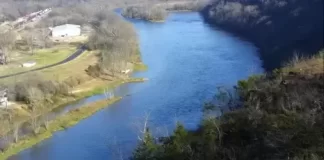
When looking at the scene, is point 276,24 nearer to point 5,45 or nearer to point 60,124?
point 5,45

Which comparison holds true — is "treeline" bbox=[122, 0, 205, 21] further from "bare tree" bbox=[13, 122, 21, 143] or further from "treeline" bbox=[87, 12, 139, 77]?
"bare tree" bbox=[13, 122, 21, 143]

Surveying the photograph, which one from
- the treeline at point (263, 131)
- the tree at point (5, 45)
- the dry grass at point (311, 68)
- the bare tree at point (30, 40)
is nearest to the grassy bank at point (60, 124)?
the treeline at point (263, 131)

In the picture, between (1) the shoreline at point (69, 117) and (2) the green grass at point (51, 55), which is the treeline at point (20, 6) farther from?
(1) the shoreline at point (69, 117)

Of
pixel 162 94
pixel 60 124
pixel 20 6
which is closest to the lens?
pixel 60 124

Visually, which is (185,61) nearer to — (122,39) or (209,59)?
(209,59)

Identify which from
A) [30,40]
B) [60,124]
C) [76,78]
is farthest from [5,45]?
[60,124]
